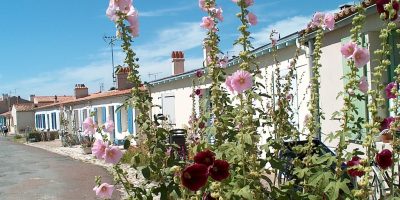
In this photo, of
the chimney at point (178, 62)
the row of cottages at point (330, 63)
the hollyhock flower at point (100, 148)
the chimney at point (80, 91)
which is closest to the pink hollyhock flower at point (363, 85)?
the row of cottages at point (330, 63)

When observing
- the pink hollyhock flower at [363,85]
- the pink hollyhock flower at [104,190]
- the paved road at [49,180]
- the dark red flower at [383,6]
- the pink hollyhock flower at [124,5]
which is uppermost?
the pink hollyhock flower at [124,5]

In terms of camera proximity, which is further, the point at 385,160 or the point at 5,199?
the point at 5,199

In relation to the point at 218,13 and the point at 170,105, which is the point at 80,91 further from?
the point at 218,13

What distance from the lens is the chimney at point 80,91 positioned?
36.7 metres

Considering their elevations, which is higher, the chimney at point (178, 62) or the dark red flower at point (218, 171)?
the chimney at point (178, 62)

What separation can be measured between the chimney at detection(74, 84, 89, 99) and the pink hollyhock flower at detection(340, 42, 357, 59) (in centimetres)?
3516

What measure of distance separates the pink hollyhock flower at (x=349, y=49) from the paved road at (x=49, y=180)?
7587 mm

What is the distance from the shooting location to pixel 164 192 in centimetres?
311

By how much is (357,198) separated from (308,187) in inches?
13.1

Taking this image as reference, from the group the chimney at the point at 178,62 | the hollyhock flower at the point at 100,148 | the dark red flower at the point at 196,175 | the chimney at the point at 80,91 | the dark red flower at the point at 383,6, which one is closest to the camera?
the dark red flower at the point at 196,175

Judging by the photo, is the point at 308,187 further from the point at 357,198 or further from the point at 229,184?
the point at 229,184

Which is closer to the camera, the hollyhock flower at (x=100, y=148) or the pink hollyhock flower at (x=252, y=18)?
the hollyhock flower at (x=100, y=148)

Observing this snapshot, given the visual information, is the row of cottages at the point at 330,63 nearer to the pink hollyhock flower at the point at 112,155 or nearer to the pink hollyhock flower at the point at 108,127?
the pink hollyhock flower at the point at 108,127

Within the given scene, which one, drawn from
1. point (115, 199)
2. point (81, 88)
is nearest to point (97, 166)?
point (115, 199)
